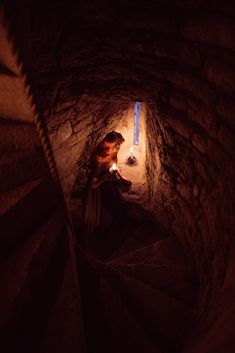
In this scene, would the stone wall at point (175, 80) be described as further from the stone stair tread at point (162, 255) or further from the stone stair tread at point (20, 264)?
the stone stair tread at point (20, 264)

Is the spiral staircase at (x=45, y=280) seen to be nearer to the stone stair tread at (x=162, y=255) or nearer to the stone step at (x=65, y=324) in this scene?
the stone step at (x=65, y=324)

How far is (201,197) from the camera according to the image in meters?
2.68

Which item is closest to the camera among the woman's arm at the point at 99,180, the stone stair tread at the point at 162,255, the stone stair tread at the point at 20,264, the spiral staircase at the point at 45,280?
the stone stair tread at the point at 20,264

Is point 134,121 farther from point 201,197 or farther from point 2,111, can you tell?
point 2,111

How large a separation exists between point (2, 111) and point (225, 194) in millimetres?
1660

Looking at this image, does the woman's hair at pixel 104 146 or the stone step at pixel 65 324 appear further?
the woman's hair at pixel 104 146

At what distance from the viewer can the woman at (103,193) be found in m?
4.12

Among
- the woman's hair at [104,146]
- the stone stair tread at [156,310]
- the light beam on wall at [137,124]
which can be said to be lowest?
the stone stair tread at [156,310]

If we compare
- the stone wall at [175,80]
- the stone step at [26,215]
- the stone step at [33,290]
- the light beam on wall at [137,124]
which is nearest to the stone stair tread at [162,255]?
the stone wall at [175,80]

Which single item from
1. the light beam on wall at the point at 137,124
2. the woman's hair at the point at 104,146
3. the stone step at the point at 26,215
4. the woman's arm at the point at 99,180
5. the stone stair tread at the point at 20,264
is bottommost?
the stone stair tread at the point at 20,264

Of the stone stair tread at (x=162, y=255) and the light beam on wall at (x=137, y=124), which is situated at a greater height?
the light beam on wall at (x=137, y=124)

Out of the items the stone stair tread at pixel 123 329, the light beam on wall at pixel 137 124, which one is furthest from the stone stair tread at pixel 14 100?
the light beam on wall at pixel 137 124

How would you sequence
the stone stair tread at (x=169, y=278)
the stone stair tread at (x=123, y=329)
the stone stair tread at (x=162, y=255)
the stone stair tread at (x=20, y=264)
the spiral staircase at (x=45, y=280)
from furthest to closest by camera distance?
the stone stair tread at (x=162, y=255) → the stone stair tread at (x=169, y=278) → the stone stair tread at (x=123, y=329) → the spiral staircase at (x=45, y=280) → the stone stair tread at (x=20, y=264)

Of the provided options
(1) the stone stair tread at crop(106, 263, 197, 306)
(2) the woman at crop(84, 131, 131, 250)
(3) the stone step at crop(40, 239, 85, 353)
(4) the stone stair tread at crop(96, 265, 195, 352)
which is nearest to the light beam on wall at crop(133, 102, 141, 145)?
(2) the woman at crop(84, 131, 131, 250)
